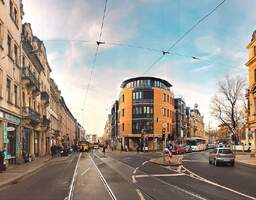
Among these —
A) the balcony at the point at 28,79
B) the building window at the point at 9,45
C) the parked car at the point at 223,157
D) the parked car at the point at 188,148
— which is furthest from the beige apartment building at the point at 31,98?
the parked car at the point at 188,148

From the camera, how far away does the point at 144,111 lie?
93.4 meters

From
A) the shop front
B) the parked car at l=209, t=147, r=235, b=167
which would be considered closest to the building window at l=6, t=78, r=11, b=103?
the shop front

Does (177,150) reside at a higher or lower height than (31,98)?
lower

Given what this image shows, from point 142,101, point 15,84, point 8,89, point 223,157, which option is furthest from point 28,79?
point 142,101

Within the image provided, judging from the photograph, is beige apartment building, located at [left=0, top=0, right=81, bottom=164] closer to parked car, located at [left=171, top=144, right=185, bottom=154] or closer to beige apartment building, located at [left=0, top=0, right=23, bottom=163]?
beige apartment building, located at [left=0, top=0, right=23, bottom=163]

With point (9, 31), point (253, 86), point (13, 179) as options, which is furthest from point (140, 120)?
point (13, 179)

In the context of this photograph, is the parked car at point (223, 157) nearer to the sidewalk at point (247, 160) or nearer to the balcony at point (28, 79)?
the sidewalk at point (247, 160)

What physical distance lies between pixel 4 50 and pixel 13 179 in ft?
41.0

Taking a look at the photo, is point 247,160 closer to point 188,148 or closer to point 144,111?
point 188,148

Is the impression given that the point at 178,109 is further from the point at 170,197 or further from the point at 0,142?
the point at 170,197

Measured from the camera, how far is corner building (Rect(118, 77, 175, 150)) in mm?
92375

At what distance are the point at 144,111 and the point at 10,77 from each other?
62725 mm

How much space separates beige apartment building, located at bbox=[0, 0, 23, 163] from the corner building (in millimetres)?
57534

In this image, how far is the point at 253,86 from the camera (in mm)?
48969
